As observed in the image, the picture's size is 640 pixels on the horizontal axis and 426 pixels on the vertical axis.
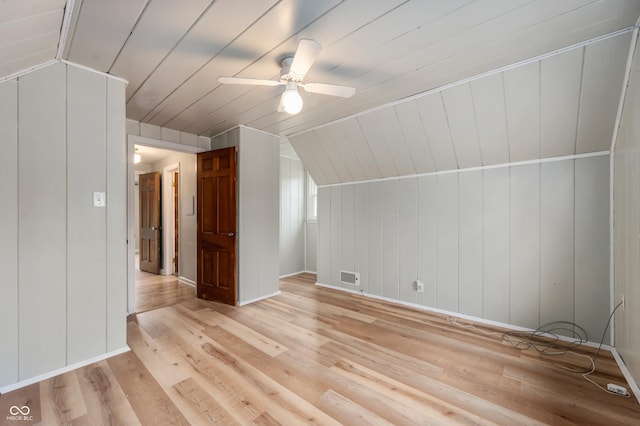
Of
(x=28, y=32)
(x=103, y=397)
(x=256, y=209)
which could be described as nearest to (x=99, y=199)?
(x=28, y=32)

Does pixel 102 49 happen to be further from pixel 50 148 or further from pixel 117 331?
pixel 117 331

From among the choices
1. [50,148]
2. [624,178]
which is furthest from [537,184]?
[50,148]

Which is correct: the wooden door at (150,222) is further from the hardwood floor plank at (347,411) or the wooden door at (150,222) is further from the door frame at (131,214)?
the hardwood floor plank at (347,411)

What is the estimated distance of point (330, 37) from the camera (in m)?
1.82

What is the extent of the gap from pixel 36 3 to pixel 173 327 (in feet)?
9.11

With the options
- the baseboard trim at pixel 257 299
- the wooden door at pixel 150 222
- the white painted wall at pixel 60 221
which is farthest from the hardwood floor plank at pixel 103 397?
the wooden door at pixel 150 222

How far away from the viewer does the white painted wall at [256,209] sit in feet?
11.9

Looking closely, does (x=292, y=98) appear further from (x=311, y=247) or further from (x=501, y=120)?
(x=311, y=247)

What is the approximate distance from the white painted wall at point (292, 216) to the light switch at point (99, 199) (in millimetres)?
3145

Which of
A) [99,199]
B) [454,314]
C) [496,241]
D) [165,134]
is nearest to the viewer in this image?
[99,199]

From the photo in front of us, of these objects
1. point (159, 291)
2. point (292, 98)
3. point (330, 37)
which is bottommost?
point (159, 291)

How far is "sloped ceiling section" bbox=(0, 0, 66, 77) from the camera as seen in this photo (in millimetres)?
1368

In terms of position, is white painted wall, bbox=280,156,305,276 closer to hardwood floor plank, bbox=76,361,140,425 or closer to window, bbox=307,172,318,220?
window, bbox=307,172,318,220

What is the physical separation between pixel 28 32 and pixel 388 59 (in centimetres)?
231
